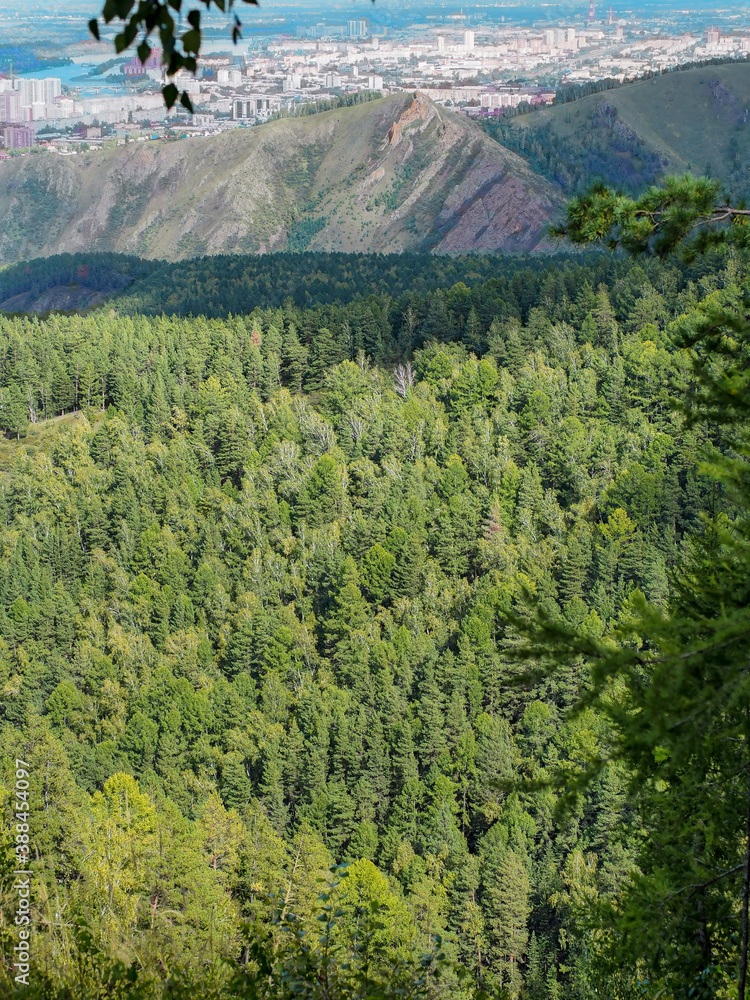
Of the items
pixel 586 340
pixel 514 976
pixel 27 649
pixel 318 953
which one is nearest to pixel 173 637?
pixel 27 649

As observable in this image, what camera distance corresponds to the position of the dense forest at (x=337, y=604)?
4288cm

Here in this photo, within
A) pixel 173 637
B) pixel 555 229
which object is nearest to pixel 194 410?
pixel 173 637

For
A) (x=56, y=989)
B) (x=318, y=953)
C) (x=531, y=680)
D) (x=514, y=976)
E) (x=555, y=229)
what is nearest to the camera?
(x=531, y=680)

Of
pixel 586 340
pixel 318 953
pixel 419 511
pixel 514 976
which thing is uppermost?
pixel 318 953

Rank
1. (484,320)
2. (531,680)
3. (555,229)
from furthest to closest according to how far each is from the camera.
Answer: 1. (484,320)
2. (555,229)
3. (531,680)

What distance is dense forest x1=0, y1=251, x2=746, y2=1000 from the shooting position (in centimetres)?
4288

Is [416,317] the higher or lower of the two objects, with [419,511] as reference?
higher

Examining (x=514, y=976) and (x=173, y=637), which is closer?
(x=514, y=976)

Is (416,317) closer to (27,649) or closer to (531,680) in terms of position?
(27,649)

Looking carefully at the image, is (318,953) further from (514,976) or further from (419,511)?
(419,511)

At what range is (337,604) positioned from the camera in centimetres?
9138

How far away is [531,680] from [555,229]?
9.70 metres

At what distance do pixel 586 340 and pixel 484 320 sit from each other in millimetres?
13632

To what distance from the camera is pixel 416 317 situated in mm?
138875
